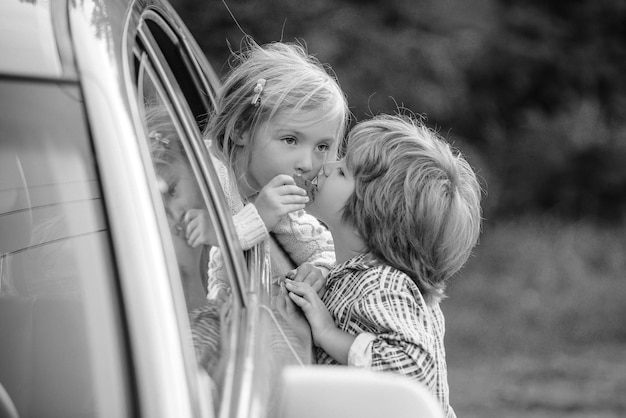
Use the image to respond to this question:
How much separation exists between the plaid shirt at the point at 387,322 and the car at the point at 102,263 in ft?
2.15

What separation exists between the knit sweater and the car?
2.36 ft

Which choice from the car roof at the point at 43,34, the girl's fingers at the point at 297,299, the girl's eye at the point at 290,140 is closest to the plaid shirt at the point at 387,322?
the girl's fingers at the point at 297,299

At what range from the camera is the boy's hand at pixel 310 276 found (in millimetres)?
2615

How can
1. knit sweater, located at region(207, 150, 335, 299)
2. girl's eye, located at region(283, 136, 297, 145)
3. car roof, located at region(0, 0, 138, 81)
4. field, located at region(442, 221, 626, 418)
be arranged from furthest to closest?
field, located at region(442, 221, 626, 418), girl's eye, located at region(283, 136, 297, 145), knit sweater, located at region(207, 150, 335, 299), car roof, located at region(0, 0, 138, 81)

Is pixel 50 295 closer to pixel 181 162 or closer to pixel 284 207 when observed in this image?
pixel 181 162

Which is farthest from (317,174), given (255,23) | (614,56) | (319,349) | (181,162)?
(614,56)

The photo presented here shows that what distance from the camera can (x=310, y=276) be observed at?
264 centimetres

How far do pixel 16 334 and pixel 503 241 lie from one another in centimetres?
891

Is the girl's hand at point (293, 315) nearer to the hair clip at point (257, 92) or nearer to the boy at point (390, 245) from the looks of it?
the boy at point (390, 245)

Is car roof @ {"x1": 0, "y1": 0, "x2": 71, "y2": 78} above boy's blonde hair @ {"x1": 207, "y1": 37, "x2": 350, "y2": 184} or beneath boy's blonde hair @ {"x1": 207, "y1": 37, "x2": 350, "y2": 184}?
beneath

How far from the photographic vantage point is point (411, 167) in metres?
2.59

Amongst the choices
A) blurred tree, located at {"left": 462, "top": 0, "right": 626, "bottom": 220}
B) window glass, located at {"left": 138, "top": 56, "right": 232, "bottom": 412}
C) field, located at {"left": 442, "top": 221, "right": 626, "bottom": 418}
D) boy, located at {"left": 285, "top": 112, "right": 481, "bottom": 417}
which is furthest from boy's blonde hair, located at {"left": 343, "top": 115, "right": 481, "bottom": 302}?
blurred tree, located at {"left": 462, "top": 0, "right": 626, "bottom": 220}

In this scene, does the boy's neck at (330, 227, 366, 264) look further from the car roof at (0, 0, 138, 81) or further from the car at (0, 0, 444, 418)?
the car roof at (0, 0, 138, 81)

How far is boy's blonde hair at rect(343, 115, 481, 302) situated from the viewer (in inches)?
101
